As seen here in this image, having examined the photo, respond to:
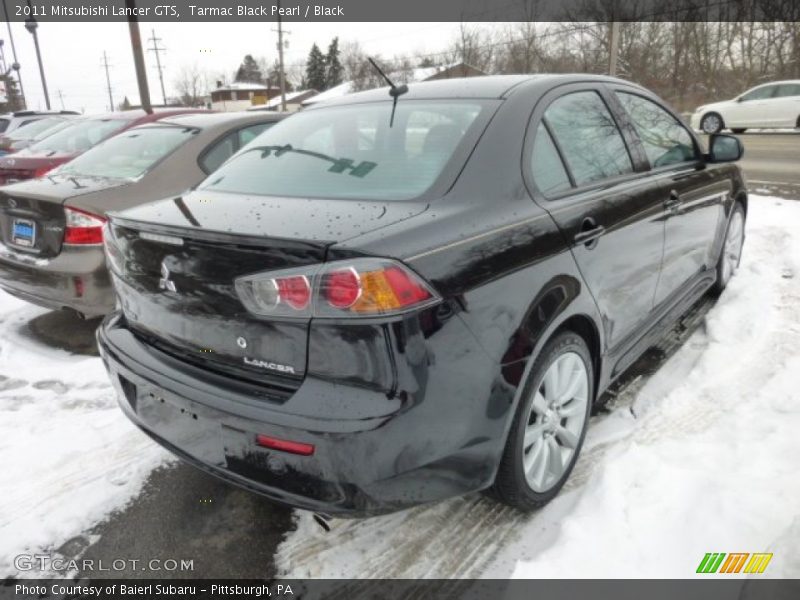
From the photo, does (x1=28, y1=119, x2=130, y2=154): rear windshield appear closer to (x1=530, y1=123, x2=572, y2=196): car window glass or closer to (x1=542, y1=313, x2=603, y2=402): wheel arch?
(x1=530, y1=123, x2=572, y2=196): car window glass

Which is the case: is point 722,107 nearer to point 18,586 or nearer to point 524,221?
point 524,221

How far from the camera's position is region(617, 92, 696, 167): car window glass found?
3.08 m

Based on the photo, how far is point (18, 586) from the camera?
2049mm

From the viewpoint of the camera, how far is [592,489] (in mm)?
2320

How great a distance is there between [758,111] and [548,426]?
20830mm

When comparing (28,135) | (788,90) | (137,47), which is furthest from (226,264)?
(788,90)

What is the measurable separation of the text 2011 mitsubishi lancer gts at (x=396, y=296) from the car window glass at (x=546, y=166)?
11mm

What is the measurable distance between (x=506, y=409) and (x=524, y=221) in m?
0.65

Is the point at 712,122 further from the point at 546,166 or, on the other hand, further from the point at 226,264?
the point at 226,264

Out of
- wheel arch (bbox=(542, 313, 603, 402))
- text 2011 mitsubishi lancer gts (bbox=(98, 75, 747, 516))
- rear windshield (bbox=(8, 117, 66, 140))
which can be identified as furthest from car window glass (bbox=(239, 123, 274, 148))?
rear windshield (bbox=(8, 117, 66, 140))

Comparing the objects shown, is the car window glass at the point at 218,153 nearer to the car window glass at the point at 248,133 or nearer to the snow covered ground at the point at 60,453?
the car window glass at the point at 248,133

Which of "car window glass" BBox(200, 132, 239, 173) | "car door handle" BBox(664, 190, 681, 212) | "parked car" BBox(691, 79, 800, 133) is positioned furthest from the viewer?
"parked car" BBox(691, 79, 800, 133)

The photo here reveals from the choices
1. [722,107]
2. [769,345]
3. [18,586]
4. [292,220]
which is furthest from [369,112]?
[722,107]

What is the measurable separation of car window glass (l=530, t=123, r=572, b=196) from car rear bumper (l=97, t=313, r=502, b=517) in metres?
0.96
